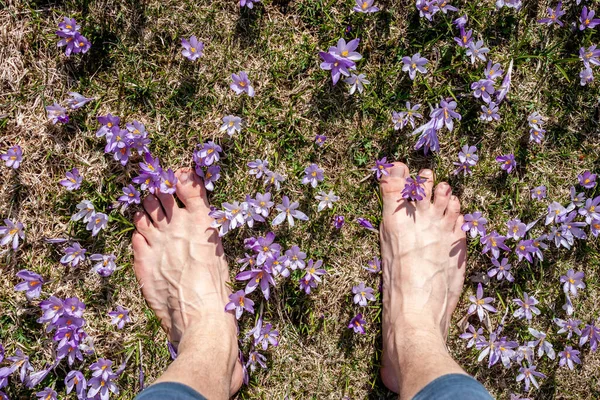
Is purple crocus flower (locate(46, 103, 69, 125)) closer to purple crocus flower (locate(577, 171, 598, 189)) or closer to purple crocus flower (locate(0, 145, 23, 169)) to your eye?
purple crocus flower (locate(0, 145, 23, 169))

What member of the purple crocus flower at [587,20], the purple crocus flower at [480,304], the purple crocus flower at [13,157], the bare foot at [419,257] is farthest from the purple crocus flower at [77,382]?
the purple crocus flower at [587,20]

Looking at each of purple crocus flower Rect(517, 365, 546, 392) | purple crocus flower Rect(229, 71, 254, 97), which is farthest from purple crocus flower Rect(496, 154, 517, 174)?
purple crocus flower Rect(229, 71, 254, 97)

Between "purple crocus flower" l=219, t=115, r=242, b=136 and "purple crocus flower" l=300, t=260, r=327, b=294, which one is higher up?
Answer: "purple crocus flower" l=219, t=115, r=242, b=136

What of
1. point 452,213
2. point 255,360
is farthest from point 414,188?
point 255,360

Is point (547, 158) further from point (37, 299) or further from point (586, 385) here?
point (37, 299)

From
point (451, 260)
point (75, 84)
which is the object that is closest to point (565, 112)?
point (451, 260)

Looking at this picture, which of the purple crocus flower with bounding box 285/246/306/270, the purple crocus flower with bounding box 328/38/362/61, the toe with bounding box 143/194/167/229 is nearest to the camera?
the purple crocus flower with bounding box 328/38/362/61
